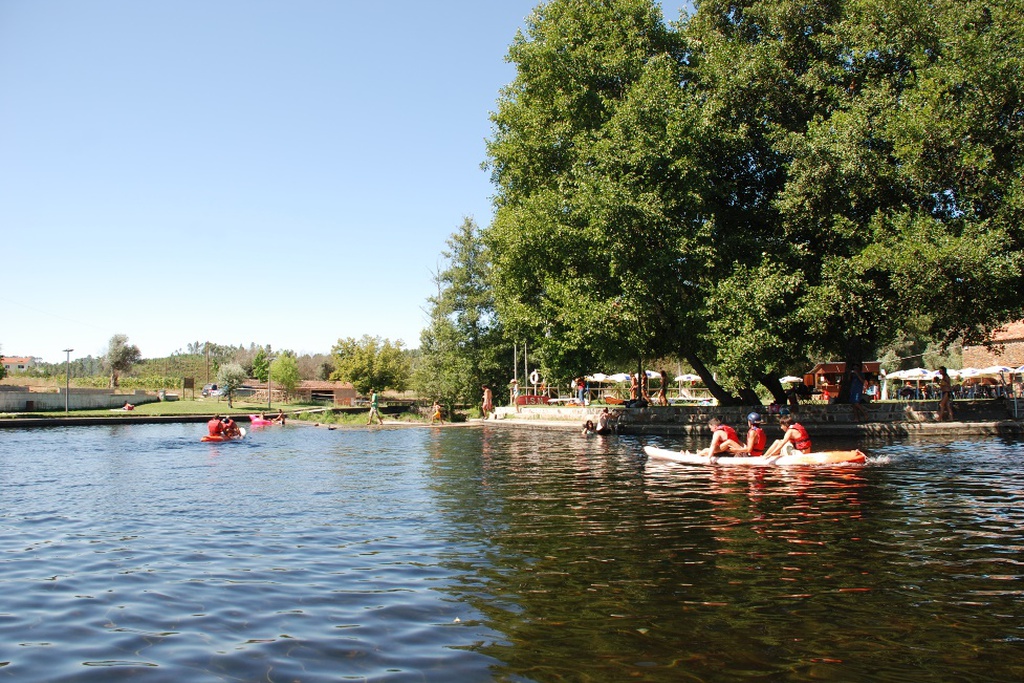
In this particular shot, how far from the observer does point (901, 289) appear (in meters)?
26.1

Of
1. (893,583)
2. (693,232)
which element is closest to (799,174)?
(693,232)

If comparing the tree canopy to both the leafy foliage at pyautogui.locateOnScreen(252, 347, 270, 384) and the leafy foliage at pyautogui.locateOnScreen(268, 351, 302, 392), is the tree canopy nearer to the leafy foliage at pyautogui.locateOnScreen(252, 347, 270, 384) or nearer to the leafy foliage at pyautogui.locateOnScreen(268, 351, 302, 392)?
the leafy foliage at pyautogui.locateOnScreen(268, 351, 302, 392)

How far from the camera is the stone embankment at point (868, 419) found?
29.1m

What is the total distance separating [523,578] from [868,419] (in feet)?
83.7

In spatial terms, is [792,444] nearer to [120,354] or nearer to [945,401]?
[945,401]

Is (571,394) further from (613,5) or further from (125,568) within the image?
(125,568)

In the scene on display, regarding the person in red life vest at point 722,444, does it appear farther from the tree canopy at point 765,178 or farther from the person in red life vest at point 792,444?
the tree canopy at point 765,178

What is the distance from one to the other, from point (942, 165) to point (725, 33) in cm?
1311

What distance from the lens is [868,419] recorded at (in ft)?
99.1

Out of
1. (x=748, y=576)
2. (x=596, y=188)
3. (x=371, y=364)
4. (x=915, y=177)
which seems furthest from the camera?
(x=371, y=364)

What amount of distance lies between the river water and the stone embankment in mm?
10983

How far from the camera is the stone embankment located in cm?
2906

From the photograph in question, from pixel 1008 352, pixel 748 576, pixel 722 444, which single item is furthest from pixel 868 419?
pixel 1008 352

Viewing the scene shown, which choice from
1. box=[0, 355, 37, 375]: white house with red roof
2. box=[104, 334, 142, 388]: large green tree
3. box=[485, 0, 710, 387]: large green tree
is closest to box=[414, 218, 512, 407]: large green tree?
box=[485, 0, 710, 387]: large green tree
